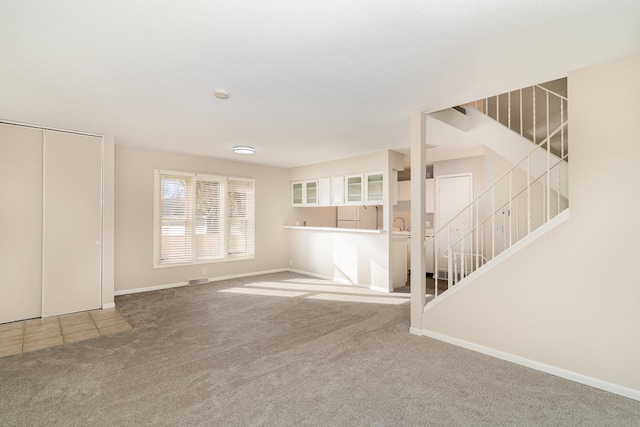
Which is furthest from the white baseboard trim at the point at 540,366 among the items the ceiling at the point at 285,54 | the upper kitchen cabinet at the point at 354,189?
the upper kitchen cabinet at the point at 354,189

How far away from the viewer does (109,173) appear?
15.5 ft

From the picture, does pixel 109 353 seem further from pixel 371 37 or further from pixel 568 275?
pixel 568 275

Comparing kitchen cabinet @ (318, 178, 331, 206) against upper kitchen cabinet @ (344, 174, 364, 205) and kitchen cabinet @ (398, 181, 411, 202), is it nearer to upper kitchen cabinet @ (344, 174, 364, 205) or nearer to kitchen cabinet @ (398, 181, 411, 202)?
upper kitchen cabinet @ (344, 174, 364, 205)

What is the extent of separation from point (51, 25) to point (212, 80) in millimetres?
1121

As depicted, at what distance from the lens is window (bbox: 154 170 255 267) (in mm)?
5922

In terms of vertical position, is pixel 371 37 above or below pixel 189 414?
above

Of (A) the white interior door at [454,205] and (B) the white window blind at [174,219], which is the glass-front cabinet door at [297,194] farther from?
(A) the white interior door at [454,205]

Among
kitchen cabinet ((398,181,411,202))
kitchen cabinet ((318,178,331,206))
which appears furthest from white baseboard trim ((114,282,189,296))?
kitchen cabinet ((398,181,411,202))

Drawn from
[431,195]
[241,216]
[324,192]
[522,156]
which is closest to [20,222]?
[241,216]

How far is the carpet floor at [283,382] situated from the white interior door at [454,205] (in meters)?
3.01

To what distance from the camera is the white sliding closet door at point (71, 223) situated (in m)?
4.29

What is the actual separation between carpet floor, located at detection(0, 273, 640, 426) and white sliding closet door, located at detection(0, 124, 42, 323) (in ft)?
4.85

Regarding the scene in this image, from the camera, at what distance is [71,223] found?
4.43 m

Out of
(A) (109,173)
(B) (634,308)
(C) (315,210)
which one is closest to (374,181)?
(C) (315,210)
